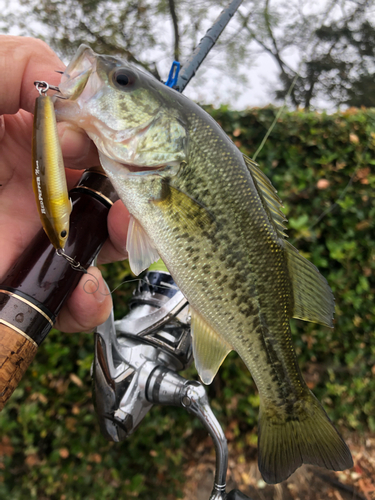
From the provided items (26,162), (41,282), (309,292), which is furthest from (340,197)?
(41,282)

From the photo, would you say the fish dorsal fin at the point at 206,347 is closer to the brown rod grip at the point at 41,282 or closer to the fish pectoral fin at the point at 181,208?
the fish pectoral fin at the point at 181,208

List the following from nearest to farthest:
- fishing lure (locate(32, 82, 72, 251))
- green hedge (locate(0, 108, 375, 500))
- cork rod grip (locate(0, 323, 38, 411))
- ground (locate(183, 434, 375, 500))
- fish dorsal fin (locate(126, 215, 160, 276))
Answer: fishing lure (locate(32, 82, 72, 251)) < cork rod grip (locate(0, 323, 38, 411)) < fish dorsal fin (locate(126, 215, 160, 276)) < green hedge (locate(0, 108, 375, 500)) < ground (locate(183, 434, 375, 500))

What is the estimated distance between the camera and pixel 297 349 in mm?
2867

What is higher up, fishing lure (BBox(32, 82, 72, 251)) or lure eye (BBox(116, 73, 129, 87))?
lure eye (BBox(116, 73, 129, 87))

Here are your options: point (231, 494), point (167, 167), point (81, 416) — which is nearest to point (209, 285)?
point (167, 167)

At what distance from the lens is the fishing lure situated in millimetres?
743

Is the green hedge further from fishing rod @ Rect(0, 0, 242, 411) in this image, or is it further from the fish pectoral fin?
the fish pectoral fin

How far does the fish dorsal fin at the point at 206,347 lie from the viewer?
1.07 m

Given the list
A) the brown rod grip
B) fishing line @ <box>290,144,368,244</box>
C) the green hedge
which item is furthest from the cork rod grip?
fishing line @ <box>290,144,368,244</box>

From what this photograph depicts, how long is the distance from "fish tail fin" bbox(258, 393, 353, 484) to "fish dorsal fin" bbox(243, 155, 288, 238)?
0.64m

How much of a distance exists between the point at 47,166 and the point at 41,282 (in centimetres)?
36

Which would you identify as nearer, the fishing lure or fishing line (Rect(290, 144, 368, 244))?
the fishing lure

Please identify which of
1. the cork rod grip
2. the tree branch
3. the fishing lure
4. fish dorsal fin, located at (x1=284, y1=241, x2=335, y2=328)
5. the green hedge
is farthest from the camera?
the tree branch

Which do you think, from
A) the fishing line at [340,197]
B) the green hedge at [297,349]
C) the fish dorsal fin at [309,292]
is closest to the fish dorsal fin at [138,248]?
the fish dorsal fin at [309,292]
